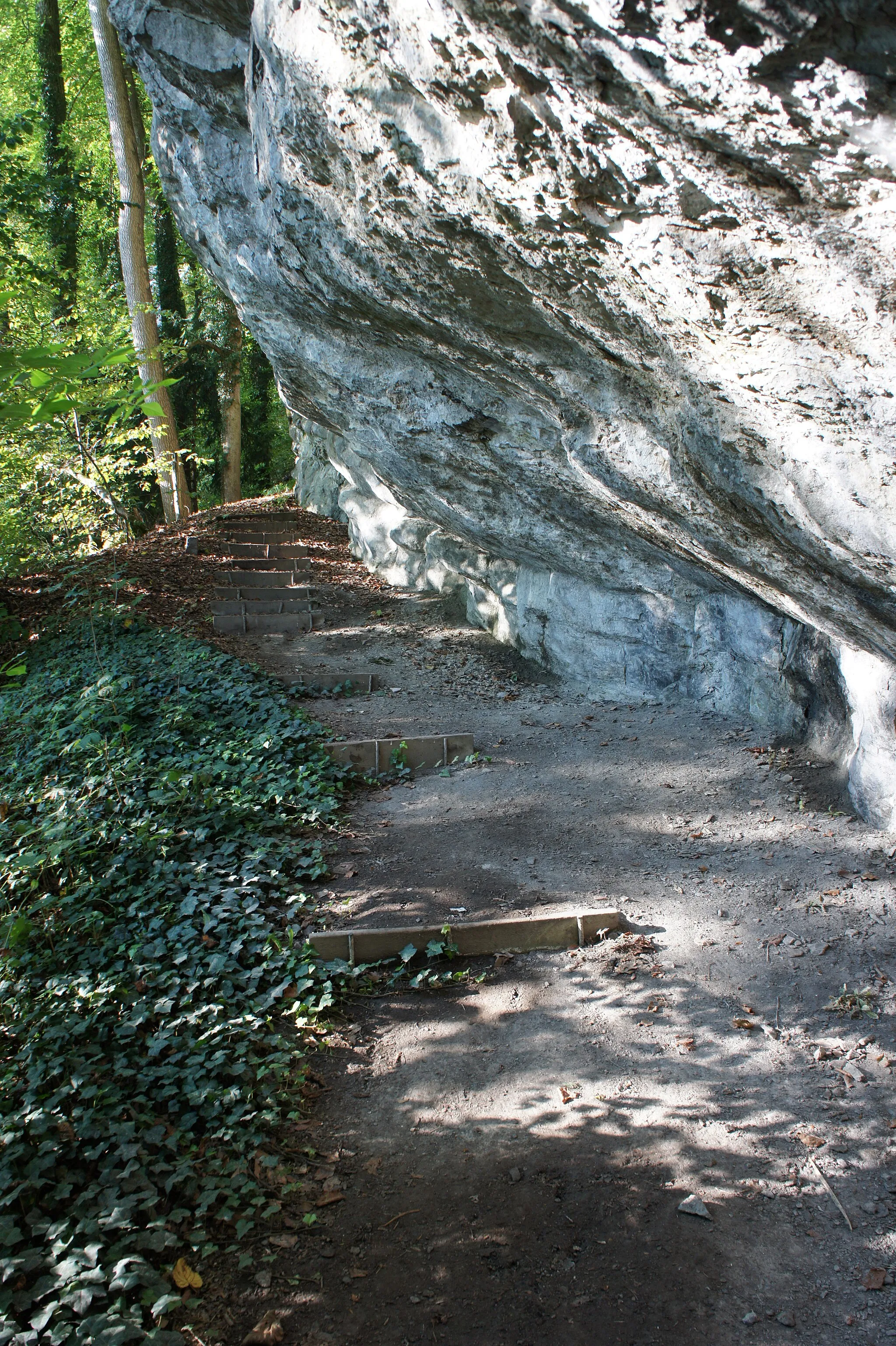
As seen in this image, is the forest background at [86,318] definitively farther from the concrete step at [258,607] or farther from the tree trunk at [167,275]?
the concrete step at [258,607]

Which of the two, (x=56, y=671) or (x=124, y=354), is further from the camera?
(x=56, y=671)

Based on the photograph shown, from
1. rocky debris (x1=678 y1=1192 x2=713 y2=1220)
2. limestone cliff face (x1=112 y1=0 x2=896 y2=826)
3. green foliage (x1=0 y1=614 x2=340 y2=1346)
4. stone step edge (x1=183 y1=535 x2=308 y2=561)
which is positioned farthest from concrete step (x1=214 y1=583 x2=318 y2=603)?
rocky debris (x1=678 y1=1192 x2=713 y2=1220)

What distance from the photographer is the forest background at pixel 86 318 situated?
12.1 metres

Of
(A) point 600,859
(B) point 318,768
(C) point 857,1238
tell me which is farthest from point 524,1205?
(B) point 318,768

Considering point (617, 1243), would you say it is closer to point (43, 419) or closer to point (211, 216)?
point (43, 419)

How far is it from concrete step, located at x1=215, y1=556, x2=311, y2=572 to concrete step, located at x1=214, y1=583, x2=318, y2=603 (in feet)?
3.21

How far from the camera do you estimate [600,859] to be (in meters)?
5.81

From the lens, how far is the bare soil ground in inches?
117

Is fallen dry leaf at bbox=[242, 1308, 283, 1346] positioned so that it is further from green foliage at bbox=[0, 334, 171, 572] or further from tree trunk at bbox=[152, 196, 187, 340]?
tree trunk at bbox=[152, 196, 187, 340]

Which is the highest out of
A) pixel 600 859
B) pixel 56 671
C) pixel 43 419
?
pixel 43 419

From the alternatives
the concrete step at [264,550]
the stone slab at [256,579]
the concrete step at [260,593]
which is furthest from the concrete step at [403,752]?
the concrete step at [264,550]

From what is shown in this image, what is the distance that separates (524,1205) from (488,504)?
22.5 ft

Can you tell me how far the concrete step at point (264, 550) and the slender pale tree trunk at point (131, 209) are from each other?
1762 millimetres

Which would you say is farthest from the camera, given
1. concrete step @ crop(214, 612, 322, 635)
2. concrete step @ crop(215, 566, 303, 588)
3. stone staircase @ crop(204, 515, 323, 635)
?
concrete step @ crop(215, 566, 303, 588)
